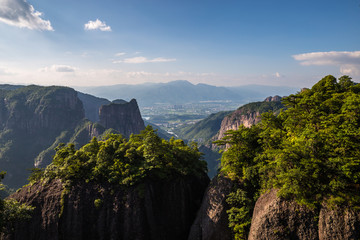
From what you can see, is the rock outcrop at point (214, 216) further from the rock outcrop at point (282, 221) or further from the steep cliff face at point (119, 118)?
the steep cliff face at point (119, 118)

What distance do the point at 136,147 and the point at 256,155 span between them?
48.1 ft

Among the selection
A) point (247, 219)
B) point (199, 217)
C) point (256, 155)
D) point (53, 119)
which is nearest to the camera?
point (247, 219)

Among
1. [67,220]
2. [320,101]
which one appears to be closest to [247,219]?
[320,101]

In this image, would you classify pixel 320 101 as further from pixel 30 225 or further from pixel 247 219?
pixel 30 225

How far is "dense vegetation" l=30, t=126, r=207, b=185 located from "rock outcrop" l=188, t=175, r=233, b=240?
4096 mm

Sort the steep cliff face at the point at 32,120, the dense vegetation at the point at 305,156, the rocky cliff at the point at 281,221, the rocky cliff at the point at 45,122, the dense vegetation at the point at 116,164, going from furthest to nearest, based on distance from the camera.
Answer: the rocky cliff at the point at 45,122 < the steep cliff face at the point at 32,120 < the dense vegetation at the point at 116,164 < the dense vegetation at the point at 305,156 < the rocky cliff at the point at 281,221

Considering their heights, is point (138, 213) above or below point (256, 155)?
below

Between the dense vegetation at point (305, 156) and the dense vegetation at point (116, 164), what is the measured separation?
7.25 metres

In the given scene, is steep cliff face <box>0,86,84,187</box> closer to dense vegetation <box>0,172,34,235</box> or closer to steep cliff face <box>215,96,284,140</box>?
dense vegetation <box>0,172,34,235</box>

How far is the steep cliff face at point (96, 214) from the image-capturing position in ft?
65.9

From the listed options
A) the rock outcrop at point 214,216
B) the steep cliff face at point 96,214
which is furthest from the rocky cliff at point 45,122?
the rock outcrop at point 214,216

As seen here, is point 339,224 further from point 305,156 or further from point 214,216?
point 214,216

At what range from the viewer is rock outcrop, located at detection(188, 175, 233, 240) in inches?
758

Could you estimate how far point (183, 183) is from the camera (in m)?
23.2
